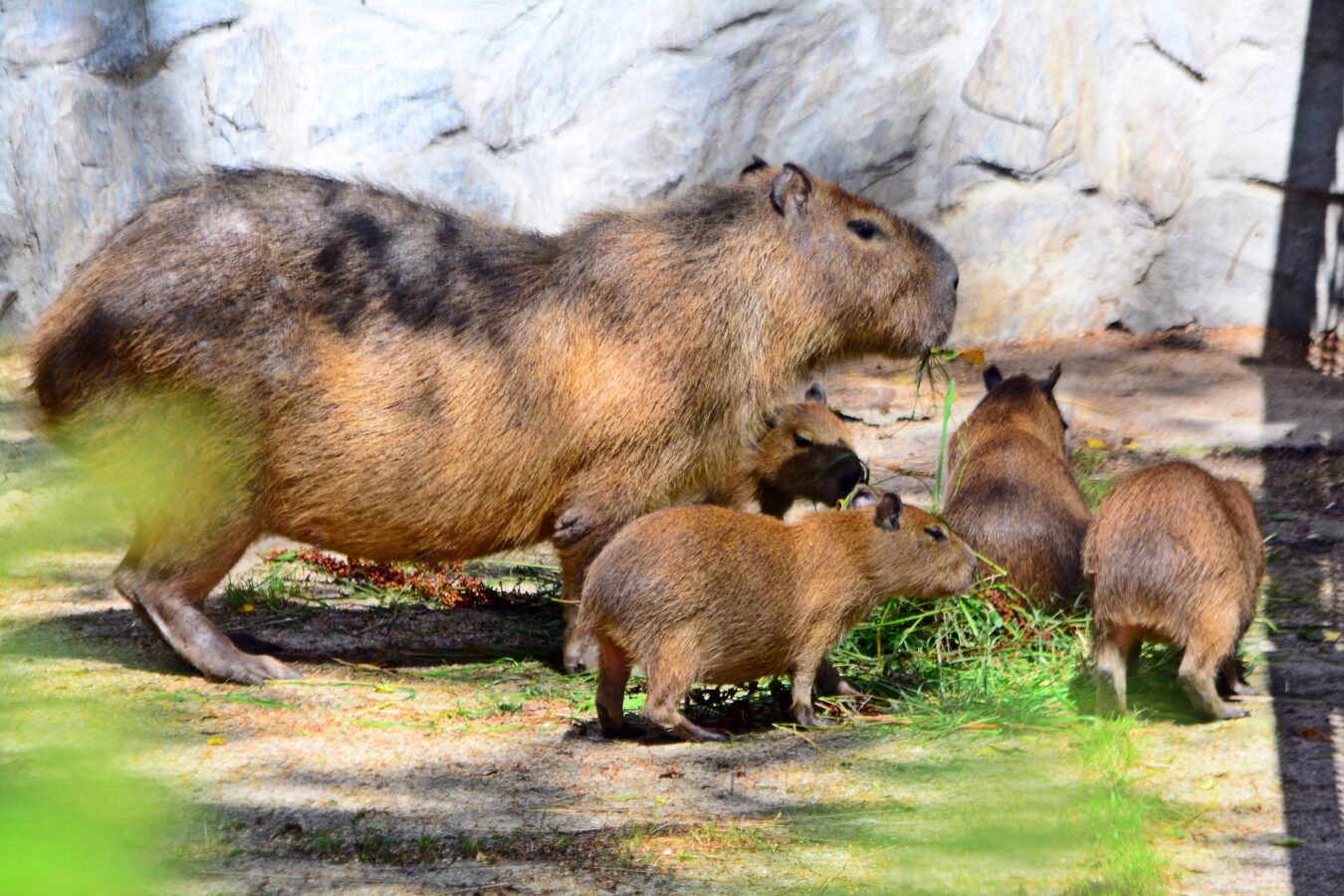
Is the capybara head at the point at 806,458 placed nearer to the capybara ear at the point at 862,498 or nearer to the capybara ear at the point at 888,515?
the capybara ear at the point at 862,498

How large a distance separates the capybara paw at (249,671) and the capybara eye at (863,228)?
251 centimetres

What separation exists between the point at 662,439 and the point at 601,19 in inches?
173

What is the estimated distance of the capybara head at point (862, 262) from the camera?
5262 millimetres

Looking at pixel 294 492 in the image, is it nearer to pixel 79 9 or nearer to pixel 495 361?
pixel 495 361

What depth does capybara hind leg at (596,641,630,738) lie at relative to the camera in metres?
4.12

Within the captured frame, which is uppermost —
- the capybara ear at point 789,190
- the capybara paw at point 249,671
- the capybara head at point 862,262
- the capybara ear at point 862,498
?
the capybara ear at point 789,190

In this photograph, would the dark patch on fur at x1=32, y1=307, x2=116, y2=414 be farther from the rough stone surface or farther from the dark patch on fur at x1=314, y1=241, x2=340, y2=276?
the rough stone surface

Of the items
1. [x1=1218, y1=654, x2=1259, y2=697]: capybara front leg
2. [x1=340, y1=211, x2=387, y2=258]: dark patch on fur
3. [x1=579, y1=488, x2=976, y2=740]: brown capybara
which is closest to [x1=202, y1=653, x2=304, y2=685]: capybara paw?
[x1=579, y1=488, x2=976, y2=740]: brown capybara

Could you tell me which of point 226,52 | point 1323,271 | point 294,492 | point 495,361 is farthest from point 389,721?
point 1323,271

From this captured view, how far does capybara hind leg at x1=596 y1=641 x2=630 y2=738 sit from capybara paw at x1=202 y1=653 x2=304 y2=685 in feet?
3.82

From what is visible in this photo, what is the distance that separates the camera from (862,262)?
533 cm

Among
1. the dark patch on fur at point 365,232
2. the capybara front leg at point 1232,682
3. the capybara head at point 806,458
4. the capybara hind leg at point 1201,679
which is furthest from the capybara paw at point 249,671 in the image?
the capybara front leg at point 1232,682

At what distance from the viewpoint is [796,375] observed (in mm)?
5320

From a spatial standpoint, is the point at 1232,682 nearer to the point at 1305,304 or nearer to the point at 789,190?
the point at 789,190
